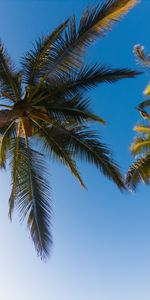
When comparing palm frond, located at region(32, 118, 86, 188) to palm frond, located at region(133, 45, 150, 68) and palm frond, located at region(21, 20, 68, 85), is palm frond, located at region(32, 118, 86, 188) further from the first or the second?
palm frond, located at region(133, 45, 150, 68)

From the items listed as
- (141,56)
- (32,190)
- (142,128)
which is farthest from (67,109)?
(141,56)

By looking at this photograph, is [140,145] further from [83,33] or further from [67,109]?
[83,33]

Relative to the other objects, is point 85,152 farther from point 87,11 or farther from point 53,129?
point 87,11

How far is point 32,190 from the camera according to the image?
10.9 meters

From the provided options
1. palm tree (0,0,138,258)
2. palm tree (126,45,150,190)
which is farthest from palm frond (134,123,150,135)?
palm tree (0,0,138,258)

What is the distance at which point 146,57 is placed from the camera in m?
15.4

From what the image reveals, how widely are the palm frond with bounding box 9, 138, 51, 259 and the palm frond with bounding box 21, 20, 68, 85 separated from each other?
1.95 m

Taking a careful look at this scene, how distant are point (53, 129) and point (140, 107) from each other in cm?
479

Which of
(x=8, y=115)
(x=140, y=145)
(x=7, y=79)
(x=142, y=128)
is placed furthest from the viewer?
(x=140, y=145)

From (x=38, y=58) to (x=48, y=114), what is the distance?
65.8 inches

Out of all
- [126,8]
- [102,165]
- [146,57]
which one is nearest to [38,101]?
[102,165]

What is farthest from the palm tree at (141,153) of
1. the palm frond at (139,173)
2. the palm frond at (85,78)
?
the palm frond at (85,78)

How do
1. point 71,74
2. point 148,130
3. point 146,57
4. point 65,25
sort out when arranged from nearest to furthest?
1. point 65,25
2. point 71,74
3. point 148,130
4. point 146,57

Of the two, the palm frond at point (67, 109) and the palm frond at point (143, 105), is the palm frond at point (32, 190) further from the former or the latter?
the palm frond at point (143, 105)
